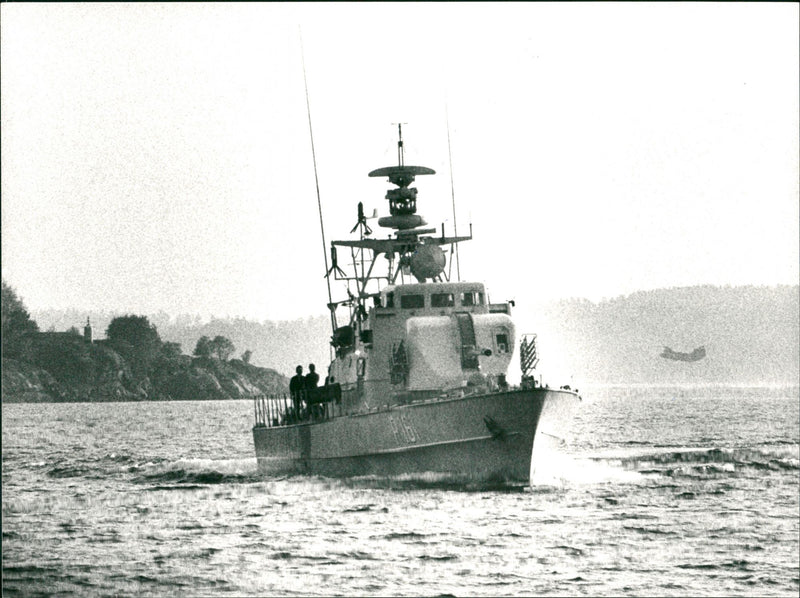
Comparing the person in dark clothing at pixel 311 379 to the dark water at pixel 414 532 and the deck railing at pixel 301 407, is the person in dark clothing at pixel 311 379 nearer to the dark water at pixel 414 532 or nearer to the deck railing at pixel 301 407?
the deck railing at pixel 301 407

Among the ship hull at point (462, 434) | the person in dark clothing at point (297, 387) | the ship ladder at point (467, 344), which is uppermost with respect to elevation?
the ship ladder at point (467, 344)

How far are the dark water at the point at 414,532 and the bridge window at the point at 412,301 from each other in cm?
414

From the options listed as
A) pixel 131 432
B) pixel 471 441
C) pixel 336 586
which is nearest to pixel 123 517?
pixel 471 441

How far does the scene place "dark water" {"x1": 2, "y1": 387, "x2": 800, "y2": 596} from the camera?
666 inches

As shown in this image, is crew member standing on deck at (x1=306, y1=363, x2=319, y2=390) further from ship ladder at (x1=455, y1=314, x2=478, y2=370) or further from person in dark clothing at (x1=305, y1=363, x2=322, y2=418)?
ship ladder at (x1=455, y1=314, x2=478, y2=370)

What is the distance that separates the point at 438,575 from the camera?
17141 mm

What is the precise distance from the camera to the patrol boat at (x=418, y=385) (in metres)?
23.9

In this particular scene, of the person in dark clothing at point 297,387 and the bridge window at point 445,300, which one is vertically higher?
the bridge window at point 445,300

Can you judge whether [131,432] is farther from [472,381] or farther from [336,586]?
→ [336,586]

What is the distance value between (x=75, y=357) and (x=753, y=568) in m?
106

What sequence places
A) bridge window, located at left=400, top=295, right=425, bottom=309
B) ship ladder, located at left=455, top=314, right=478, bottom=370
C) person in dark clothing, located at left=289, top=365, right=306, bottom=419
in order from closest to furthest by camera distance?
ship ladder, located at left=455, top=314, right=478, bottom=370, bridge window, located at left=400, top=295, right=425, bottom=309, person in dark clothing, located at left=289, top=365, right=306, bottom=419

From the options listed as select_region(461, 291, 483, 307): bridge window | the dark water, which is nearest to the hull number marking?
the dark water

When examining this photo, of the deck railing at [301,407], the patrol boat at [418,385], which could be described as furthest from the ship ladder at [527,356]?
the deck railing at [301,407]

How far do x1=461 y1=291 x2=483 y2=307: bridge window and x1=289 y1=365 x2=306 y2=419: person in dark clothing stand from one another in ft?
21.2
